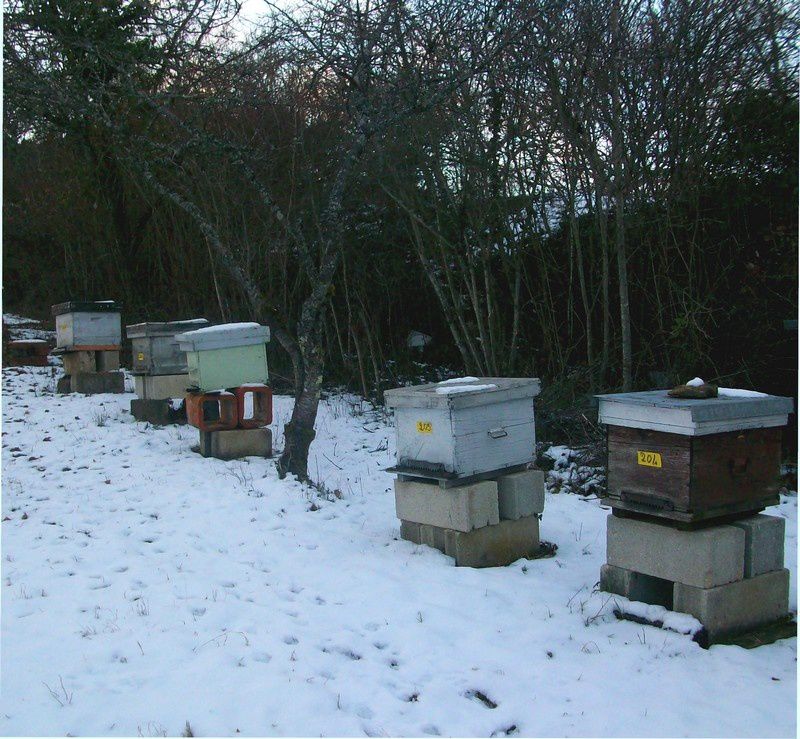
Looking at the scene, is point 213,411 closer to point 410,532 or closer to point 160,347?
point 160,347

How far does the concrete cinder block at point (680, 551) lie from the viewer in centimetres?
420

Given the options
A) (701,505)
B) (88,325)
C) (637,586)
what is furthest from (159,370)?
(701,505)

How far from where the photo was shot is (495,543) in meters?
5.39

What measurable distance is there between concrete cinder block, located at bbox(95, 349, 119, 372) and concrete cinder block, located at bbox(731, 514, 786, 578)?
8.69 m

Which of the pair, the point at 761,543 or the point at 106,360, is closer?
the point at 761,543

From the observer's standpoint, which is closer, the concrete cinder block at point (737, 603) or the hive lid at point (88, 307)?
the concrete cinder block at point (737, 603)

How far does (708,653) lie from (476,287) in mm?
6063

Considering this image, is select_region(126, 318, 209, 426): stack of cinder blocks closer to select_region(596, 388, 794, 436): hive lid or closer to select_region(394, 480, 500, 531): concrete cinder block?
select_region(394, 480, 500, 531): concrete cinder block

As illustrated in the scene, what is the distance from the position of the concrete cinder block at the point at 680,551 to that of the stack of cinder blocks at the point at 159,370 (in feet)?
19.3

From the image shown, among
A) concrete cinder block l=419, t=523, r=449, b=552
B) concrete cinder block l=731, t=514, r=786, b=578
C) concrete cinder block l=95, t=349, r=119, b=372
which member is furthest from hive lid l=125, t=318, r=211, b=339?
concrete cinder block l=731, t=514, r=786, b=578

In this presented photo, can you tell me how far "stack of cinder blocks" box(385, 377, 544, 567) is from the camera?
5.14 m

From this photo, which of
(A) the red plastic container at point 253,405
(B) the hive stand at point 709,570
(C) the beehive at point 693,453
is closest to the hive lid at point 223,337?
(A) the red plastic container at point 253,405

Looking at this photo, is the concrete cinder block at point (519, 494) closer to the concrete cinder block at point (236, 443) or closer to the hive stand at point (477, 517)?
the hive stand at point (477, 517)

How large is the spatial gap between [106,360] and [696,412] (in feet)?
28.6
